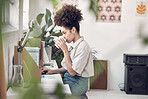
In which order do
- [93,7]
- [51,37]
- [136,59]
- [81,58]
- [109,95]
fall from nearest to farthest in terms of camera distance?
[93,7] < [81,58] < [51,37] < [109,95] < [136,59]

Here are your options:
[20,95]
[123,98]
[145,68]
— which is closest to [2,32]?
[20,95]

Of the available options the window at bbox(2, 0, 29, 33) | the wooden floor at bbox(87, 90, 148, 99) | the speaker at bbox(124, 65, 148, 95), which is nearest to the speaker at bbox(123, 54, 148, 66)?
the speaker at bbox(124, 65, 148, 95)

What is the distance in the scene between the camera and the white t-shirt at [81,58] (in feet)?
8.28

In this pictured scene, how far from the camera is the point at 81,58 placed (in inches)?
100

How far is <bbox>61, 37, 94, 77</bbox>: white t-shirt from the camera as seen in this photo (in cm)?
252

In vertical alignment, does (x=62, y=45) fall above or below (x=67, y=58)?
above

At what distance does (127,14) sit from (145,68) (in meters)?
1.09

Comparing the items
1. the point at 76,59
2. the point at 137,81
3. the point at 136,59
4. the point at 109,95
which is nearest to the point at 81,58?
the point at 76,59

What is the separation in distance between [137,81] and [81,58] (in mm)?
2990

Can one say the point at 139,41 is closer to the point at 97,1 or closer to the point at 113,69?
the point at 97,1

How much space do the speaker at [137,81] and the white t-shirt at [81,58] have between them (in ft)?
9.01

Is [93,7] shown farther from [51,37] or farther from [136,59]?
[136,59]

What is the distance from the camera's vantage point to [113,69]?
17.9 ft

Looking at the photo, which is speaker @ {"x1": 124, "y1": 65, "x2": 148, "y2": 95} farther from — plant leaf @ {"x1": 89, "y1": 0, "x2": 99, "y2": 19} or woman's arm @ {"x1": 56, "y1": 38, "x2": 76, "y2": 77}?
plant leaf @ {"x1": 89, "y1": 0, "x2": 99, "y2": 19}
